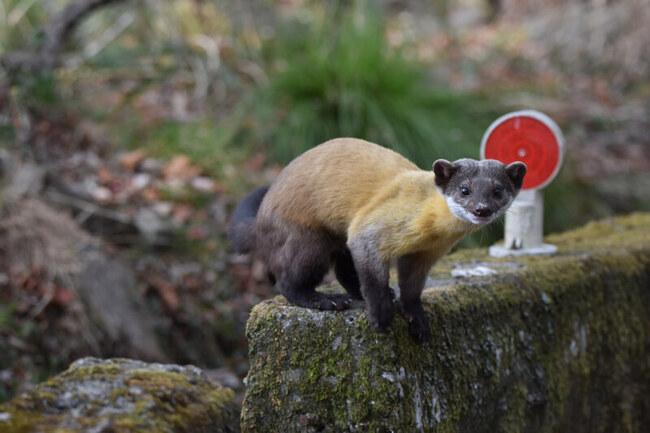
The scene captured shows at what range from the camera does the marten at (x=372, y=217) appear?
244 cm

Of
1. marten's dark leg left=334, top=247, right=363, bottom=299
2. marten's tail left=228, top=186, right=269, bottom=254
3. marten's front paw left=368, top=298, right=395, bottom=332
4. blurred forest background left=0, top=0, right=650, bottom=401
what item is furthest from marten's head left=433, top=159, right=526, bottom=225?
blurred forest background left=0, top=0, right=650, bottom=401

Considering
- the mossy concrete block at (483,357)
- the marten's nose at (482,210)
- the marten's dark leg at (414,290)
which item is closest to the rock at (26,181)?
the mossy concrete block at (483,357)

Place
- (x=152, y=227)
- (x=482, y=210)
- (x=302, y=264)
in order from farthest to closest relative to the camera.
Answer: (x=152, y=227), (x=302, y=264), (x=482, y=210)

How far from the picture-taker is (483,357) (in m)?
2.88

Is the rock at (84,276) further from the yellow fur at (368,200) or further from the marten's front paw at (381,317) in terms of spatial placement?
the marten's front paw at (381,317)

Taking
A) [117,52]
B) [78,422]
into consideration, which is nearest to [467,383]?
[78,422]

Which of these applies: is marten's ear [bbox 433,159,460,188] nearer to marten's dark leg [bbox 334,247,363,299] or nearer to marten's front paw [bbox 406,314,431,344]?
marten's front paw [bbox 406,314,431,344]

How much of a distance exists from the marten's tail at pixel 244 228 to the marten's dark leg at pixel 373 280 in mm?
702

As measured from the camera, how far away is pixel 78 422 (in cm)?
248

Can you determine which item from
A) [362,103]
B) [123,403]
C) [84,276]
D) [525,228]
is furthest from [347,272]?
[362,103]

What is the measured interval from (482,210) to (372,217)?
0.52 metres

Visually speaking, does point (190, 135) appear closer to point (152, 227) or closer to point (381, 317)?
point (152, 227)

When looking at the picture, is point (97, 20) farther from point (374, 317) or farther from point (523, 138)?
point (374, 317)

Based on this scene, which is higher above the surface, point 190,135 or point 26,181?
point 190,135
